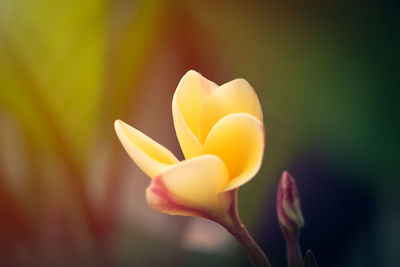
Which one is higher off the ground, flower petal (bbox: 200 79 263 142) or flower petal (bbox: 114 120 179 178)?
flower petal (bbox: 200 79 263 142)

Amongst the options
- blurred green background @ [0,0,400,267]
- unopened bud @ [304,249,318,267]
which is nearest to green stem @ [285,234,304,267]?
unopened bud @ [304,249,318,267]

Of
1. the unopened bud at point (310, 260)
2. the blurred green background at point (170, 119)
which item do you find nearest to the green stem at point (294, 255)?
the unopened bud at point (310, 260)

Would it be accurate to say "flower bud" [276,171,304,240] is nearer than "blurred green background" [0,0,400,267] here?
Yes

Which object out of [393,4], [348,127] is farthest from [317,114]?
[393,4]

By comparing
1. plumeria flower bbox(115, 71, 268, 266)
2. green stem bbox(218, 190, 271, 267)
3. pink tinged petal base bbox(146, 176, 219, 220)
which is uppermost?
plumeria flower bbox(115, 71, 268, 266)

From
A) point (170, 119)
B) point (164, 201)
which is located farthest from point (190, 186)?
point (170, 119)

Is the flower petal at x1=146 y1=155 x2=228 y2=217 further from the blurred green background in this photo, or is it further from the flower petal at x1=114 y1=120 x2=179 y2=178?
the blurred green background

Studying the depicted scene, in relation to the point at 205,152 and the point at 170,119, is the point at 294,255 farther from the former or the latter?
the point at 170,119
